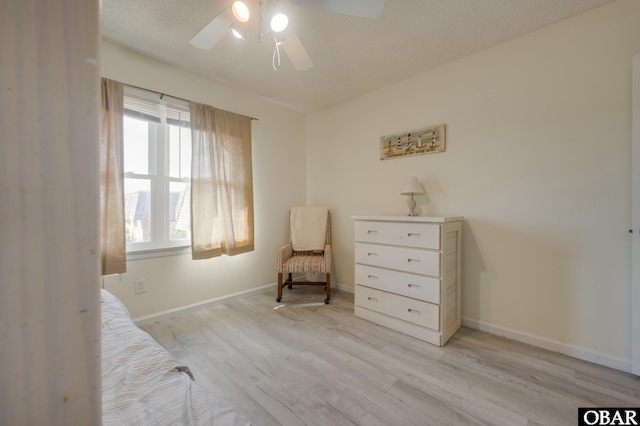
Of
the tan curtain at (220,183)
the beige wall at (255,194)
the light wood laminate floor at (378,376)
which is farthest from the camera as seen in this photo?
the tan curtain at (220,183)

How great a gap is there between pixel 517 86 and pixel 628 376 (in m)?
2.13

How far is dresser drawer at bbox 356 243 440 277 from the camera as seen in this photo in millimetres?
1953

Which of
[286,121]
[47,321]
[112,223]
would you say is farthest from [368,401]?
[286,121]

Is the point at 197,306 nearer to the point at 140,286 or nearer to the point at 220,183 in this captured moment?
the point at 140,286

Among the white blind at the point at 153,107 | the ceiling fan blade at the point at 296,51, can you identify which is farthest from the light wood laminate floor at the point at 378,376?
the ceiling fan blade at the point at 296,51

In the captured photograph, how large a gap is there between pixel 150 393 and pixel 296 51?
1939 millimetres

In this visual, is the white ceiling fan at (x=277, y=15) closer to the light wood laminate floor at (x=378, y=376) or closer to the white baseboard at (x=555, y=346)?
the light wood laminate floor at (x=378, y=376)

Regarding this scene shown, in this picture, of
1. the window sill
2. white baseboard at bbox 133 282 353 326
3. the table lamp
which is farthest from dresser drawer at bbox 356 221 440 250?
the window sill

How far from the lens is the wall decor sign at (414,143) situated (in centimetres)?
238

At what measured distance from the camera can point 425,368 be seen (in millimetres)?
1635

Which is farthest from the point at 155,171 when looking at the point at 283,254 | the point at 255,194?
A: the point at 283,254

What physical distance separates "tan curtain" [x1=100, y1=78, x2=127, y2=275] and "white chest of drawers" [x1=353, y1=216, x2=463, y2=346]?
2065 mm

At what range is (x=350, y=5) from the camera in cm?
131

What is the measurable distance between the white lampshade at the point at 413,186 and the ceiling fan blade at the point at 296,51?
136cm
